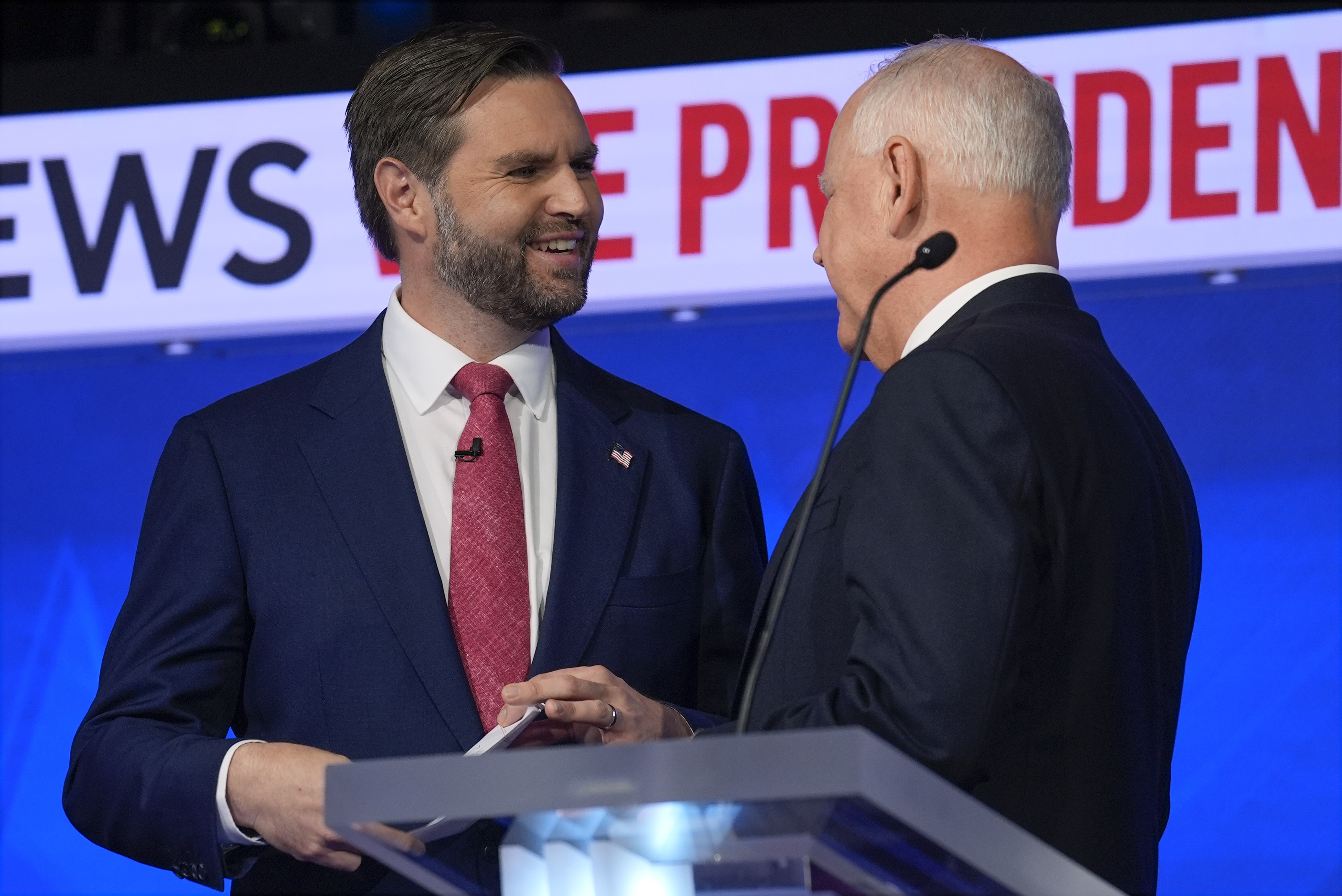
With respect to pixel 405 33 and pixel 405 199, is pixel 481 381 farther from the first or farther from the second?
pixel 405 33

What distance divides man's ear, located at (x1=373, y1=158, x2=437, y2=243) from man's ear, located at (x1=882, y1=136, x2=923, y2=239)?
2.48 feet

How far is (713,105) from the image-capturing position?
12.2 ft

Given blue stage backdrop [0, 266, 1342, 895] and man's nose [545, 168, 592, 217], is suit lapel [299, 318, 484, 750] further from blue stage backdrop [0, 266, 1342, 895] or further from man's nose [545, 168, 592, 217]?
blue stage backdrop [0, 266, 1342, 895]

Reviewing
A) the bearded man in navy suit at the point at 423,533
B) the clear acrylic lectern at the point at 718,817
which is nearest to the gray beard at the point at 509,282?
the bearded man in navy suit at the point at 423,533

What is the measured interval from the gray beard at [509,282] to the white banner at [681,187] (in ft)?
4.67

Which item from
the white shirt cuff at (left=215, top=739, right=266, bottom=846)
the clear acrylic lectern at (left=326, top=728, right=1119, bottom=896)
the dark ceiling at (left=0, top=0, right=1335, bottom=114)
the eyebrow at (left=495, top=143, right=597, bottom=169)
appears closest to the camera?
the clear acrylic lectern at (left=326, top=728, right=1119, bottom=896)

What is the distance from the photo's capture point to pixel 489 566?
6.89 feet

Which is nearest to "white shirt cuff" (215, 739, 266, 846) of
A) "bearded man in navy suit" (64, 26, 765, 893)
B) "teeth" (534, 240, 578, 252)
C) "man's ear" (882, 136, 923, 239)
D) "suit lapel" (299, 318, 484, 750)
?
"bearded man in navy suit" (64, 26, 765, 893)

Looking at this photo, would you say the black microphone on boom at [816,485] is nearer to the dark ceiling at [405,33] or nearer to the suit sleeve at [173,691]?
the suit sleeve at [173,691]

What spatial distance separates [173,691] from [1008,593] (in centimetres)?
103

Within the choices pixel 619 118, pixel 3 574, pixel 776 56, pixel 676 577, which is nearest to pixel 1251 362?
pixel 776 56

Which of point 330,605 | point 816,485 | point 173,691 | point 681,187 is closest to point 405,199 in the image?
point 330,605

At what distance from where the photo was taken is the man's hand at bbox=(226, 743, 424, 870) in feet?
5.83

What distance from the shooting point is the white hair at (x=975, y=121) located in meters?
1.77
